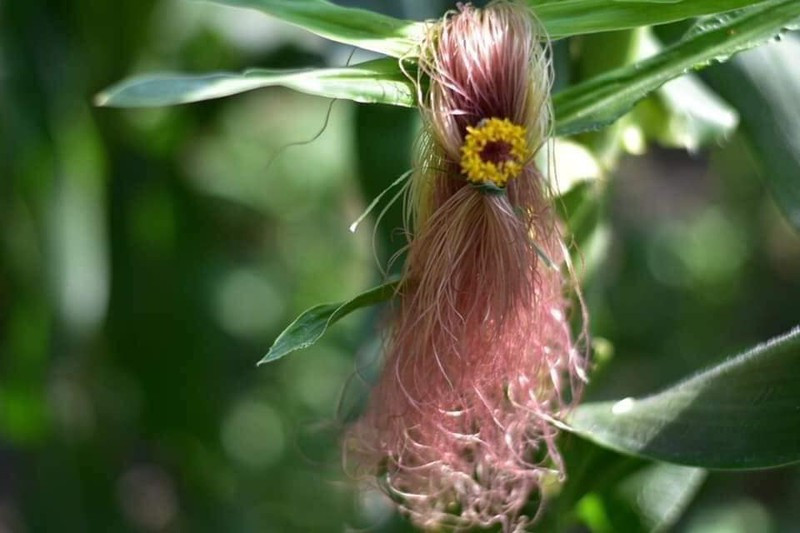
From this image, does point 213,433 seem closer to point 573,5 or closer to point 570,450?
point 570,450

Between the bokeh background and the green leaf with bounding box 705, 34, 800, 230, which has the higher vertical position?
the green leaf with bounding box 705, 34, 800, 230

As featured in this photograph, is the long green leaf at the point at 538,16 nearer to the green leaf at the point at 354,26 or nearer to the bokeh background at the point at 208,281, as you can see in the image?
the green leaf at the point at 354,26

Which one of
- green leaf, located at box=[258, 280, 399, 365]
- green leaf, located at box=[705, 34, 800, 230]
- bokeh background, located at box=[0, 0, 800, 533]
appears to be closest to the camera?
green leaf, located at box=[258, 280, 399, 365]

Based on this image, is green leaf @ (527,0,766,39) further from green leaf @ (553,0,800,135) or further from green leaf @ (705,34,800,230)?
green leaf @ (705,34,800,230)

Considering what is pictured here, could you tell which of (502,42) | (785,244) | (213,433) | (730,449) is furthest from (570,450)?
(785,244)

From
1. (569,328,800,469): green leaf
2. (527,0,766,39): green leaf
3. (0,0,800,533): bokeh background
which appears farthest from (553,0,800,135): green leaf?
(0,0,800,533): bokeh background

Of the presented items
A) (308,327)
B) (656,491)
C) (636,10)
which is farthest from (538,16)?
(656,491)
